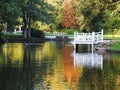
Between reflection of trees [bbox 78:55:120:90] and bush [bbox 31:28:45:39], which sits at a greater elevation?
bush [bbox 31:28:45:39]

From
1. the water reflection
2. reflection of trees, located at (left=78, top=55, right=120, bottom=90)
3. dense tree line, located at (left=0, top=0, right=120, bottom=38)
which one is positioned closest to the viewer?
reflection of trees, located at (left=78, top=55, right=120, bottom=90)

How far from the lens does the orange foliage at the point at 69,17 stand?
355 feet

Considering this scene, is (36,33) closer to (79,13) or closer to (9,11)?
(79,13)

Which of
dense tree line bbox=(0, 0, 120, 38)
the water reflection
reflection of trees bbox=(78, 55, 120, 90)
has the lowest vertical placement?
reflection of trees bbox=(78, 55, 120, 90)

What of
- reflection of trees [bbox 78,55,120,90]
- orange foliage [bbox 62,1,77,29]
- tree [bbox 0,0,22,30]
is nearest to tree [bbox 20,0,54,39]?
tree [bbox 0,0,22,30]

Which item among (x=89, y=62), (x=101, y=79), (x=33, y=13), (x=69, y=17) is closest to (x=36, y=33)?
(x=33, y=13)

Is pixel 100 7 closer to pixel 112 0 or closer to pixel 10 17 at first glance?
pixel 112 0

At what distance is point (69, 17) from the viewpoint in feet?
356

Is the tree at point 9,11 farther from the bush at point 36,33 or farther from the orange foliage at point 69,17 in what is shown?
the orange foliage at point 69,17

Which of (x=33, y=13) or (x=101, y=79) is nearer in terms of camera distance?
(x=101, y=79)

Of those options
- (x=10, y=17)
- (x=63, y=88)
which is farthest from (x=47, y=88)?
(x=10, y=17)

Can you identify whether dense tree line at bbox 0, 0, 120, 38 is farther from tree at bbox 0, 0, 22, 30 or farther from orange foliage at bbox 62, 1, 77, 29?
orange foliage at bbox 62, 1, 77, 29

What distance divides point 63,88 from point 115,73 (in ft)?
20.8

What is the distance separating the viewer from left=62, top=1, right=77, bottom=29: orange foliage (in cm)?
10829
